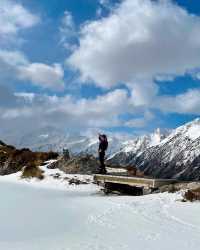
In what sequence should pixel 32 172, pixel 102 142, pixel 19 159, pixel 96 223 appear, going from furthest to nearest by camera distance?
1. pixel 19 159
2. pixel 32 172
3. pixel 102 142
4. pixel 96 223

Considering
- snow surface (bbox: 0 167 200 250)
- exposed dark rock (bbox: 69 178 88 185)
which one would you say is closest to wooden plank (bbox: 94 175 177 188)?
exposed dark rock (bbox: 69 178 88 185)

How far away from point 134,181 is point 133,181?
144mm

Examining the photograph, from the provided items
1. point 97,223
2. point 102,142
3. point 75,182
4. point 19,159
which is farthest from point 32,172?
point 97,223

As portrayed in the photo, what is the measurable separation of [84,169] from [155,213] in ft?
63.1

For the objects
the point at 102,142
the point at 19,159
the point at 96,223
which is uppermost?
the point at 102,142

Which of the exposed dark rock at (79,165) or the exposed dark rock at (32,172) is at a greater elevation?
the exposed dark rock at (79,165)

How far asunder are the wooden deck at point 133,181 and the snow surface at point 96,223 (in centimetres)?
262

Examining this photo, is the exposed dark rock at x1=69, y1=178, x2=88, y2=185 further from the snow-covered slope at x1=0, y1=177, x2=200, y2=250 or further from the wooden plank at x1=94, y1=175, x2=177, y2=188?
the snow-covered slope at x1=0, y1=177, x2=200, y2=250

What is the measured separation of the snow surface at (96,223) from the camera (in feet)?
49.3

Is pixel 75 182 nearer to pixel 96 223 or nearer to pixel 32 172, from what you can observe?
pixel 32 172

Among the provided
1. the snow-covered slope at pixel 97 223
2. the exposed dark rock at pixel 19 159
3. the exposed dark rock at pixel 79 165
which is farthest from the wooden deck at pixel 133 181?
the exposed dark rock at pixel 19 159

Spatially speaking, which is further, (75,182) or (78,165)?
(78,165)

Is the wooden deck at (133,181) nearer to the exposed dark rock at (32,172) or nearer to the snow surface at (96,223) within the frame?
the snow surface at (96,223)

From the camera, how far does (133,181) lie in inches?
1277
